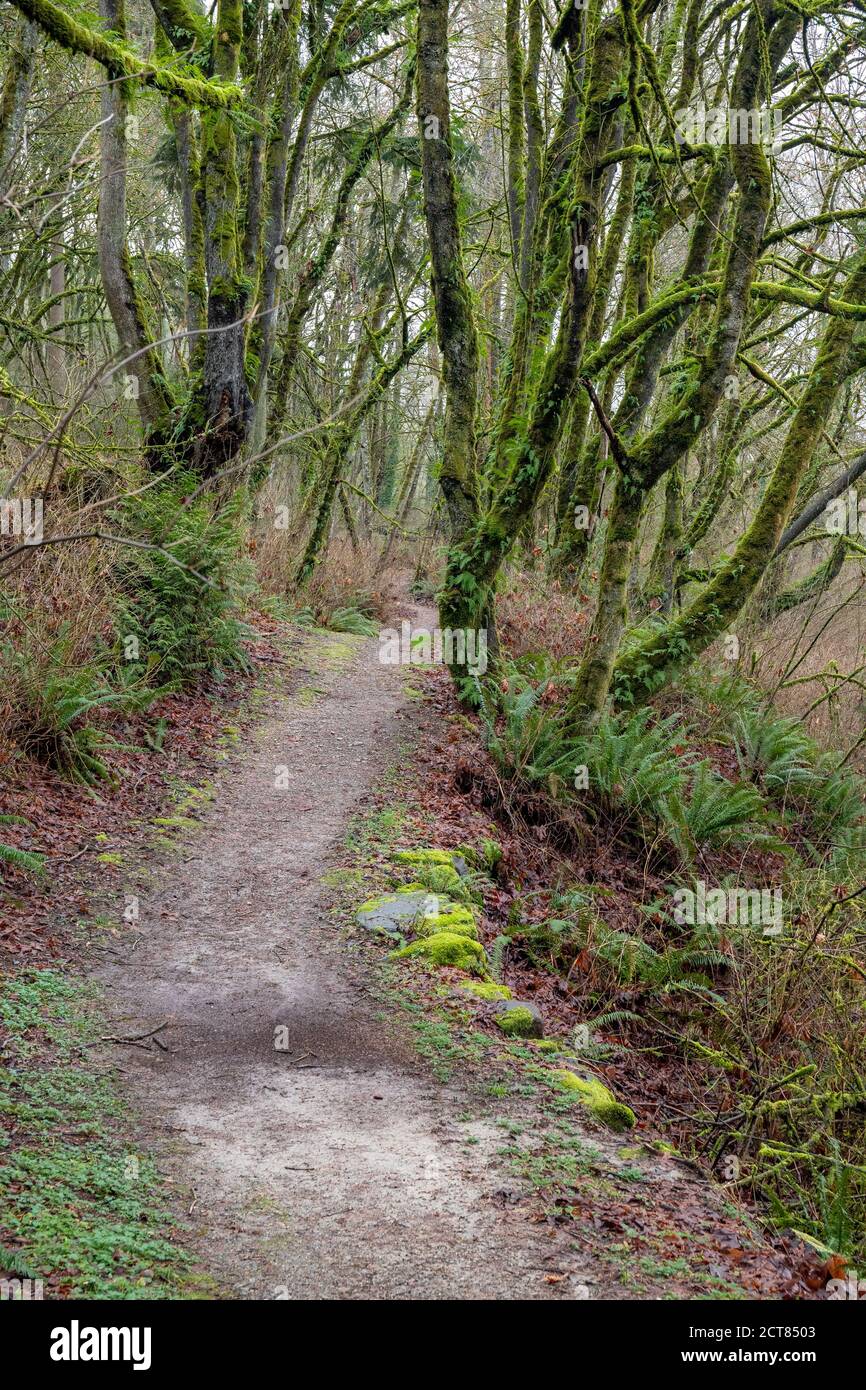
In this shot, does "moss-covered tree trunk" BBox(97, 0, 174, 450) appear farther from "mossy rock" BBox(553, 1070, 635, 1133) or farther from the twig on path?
"mossy rock" BBox(553, 1070, 635, 1133)

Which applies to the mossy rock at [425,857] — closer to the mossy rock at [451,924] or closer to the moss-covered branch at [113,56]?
the mossy rock at [451,924]

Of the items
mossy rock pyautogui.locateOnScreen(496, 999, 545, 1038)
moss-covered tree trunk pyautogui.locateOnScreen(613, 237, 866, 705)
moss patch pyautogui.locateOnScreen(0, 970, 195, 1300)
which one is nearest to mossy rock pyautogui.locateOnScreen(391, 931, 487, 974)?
mossy rock pyautogui.locateOnScreen(496, 999, 545, 1038)

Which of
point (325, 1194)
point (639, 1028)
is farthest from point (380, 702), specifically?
point (325, 1194)

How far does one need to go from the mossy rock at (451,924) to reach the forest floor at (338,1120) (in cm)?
35

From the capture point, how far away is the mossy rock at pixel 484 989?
5458 mm

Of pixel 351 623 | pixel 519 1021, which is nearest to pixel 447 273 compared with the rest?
pixel 351 623

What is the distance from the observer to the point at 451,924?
6.12 metres

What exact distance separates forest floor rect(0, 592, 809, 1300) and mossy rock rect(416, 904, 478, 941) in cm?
35

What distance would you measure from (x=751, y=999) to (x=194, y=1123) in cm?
380

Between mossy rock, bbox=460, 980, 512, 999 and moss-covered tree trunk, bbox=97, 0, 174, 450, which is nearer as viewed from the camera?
mossy rock, bbox=460, 980, 512, 999

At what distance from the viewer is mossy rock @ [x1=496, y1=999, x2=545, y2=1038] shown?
16.9 feet

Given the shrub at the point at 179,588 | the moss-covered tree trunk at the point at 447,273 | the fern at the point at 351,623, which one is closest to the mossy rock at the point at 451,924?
the shrub at the point at 179,588

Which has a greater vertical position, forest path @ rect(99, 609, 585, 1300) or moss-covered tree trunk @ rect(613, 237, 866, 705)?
moss-covered tree trunk @ rect(613, 237, 866, 705)
